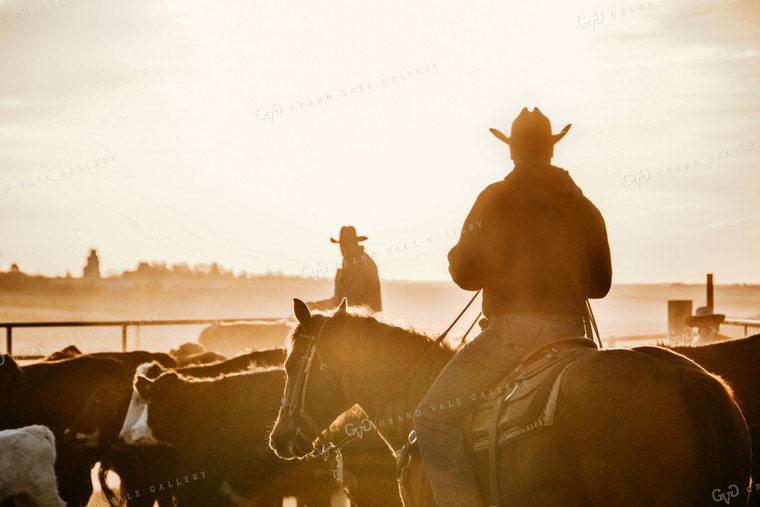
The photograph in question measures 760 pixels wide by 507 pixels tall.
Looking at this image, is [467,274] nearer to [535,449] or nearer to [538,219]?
[538,219]

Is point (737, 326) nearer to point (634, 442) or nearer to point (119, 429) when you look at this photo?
point (119, 429)

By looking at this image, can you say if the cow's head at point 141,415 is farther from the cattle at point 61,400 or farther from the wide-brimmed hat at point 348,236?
the wide-brimmed hat at point 348,236

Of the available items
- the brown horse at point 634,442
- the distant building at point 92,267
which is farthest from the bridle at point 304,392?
the distant building at point 92,267

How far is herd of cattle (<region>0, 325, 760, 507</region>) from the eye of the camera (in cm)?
621

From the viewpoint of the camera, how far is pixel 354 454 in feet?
21.0

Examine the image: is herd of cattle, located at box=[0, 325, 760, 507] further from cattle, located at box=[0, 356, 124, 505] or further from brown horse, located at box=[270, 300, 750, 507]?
brown horse, located at box=[270, 300, 750, 507]

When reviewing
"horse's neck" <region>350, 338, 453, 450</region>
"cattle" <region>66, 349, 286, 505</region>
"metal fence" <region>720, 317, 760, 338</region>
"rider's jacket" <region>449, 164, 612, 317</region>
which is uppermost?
"rider's jacket" <region>449, 164, 612, 317</region>

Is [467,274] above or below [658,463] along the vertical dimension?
above

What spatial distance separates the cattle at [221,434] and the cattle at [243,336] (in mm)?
9481

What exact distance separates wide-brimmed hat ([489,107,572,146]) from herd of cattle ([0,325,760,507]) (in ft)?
10.5

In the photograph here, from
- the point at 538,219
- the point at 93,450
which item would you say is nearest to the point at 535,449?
the point at 538,219

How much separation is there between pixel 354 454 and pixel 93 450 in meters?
3.94

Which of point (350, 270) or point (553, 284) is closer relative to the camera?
point (553, 284)

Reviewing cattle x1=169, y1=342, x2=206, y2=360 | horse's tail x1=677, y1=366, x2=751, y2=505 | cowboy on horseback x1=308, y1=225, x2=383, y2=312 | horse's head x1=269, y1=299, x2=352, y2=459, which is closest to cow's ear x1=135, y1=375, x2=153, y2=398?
cowboy on horseback x1=308, y1=225, x2=383, y2=312
